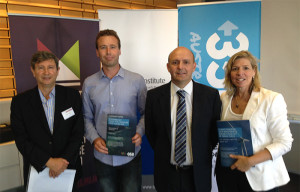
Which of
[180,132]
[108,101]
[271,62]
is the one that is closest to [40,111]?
[108,101]

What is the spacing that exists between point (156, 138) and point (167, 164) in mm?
248

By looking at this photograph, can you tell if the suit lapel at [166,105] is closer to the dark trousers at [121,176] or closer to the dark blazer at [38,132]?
the dark trousers at [121,176]

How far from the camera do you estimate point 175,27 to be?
11.3 ft

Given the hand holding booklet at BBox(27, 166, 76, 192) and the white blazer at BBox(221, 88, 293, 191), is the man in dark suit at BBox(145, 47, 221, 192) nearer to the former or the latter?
the white blazer at BBox(221, 88, 293, 191)

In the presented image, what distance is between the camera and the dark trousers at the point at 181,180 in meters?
1.84

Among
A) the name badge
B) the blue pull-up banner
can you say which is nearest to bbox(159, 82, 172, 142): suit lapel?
the name badge

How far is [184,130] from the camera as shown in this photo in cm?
186

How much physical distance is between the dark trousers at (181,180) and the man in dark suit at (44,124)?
2.91ft

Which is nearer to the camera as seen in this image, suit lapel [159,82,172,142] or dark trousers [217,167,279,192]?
dark trousers [217,167,279,192]

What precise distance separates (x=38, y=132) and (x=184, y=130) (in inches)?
48.6

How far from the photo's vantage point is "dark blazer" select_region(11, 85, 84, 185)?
1.99 metres

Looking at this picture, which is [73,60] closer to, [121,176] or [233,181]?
[121,176]

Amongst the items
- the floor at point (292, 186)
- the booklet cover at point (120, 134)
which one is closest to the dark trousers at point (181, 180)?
the booklet cover at point (120, 134)

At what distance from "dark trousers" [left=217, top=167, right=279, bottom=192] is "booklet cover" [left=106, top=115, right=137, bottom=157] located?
0.75 metres
